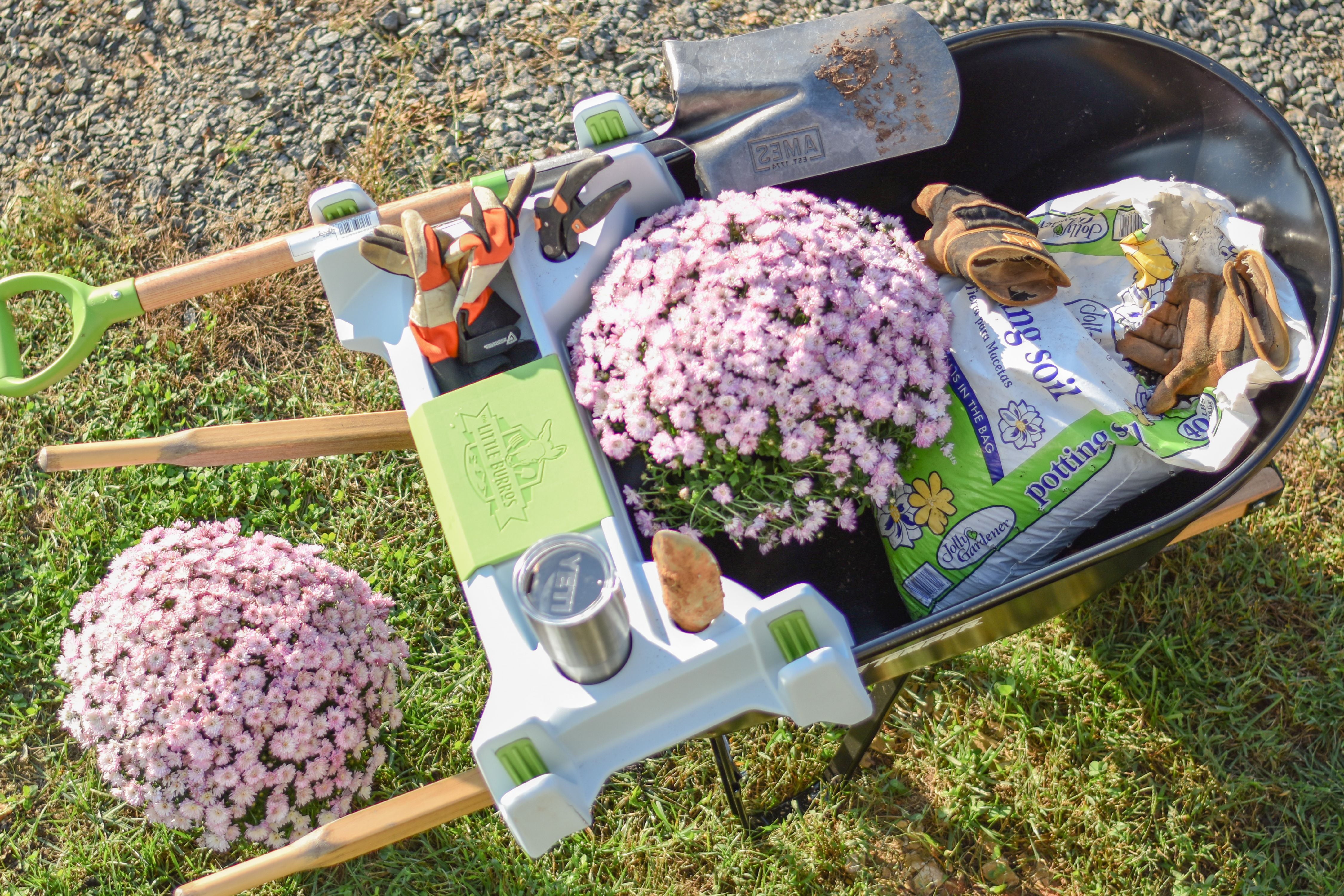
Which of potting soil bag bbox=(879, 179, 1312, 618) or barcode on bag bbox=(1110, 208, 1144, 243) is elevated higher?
barcode on bag bbox=(1110, 208, 1144, 243)

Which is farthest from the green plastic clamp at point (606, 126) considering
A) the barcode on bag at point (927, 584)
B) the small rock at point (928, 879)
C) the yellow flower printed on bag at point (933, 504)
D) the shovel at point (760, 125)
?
the small rock at point (928, 879)

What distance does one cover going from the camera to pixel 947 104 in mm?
1602

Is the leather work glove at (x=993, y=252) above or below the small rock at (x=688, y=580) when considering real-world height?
above

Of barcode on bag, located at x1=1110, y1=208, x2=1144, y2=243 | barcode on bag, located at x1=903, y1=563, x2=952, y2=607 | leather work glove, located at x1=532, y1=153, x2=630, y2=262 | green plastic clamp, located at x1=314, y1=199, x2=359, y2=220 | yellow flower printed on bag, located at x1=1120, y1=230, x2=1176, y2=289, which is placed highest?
green plastic clamp, located at x1=314, y1=199, x2=359, y2=220

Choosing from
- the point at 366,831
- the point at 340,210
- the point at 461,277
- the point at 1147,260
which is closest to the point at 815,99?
the point at 1147,260

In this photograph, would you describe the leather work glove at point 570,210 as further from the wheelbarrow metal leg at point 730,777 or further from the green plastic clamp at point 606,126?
the wheelbarrow metal leg at point 730,777

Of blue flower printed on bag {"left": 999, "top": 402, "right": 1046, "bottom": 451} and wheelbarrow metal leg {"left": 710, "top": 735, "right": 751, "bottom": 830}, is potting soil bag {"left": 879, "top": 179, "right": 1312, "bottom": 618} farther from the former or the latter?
wheelbarrow metal leg {"left": 710, "top": 735, "right": 751, "bottom": 830}

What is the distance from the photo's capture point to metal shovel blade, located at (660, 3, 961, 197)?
1611 millimetres

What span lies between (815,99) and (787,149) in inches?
3.9

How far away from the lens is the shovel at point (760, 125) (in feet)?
5.17

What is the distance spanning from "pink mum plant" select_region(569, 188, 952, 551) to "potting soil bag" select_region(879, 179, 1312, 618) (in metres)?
0.09

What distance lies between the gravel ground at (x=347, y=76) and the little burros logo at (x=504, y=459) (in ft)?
4.89

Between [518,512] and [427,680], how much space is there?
99 cm

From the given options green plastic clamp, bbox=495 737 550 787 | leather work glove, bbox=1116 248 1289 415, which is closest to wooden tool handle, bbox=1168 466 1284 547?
leather work glove, bbox=1116 248 1289 415
